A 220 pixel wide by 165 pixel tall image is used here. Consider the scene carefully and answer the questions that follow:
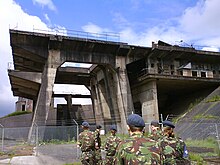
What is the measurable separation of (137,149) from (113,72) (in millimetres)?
28846

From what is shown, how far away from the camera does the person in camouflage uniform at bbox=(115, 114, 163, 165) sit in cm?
288

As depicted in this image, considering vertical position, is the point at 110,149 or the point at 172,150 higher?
the point at 172,150

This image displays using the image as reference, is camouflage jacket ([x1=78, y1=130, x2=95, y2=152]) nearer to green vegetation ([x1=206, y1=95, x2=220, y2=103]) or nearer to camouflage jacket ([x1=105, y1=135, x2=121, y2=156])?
camouflage jacket ([x1=105, y1=135, x2=121, y2=156])

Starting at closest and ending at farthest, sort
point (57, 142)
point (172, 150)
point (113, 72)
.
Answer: point (172, 150) < point (57, 142) < point (113, 72)

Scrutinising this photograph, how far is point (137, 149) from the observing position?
9.58 ft

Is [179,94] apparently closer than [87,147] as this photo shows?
No

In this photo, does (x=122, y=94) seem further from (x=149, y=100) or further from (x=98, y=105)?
(x=98, y=105)

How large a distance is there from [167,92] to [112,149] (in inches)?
1380

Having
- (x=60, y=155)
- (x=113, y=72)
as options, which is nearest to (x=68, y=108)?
(x=113, y=72)

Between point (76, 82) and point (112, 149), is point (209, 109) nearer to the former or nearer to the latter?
point (76, 82)

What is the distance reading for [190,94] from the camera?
39.4 meters

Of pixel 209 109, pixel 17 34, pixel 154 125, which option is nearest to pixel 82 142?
pixel 154 125

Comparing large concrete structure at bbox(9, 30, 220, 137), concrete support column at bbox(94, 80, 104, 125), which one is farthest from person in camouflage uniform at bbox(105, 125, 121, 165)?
concrete support column at bbox(94, 80, 104, 125)

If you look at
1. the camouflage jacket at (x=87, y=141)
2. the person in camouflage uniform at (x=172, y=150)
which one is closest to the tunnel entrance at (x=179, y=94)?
the camouflage jacket at (x=87, y=141)
